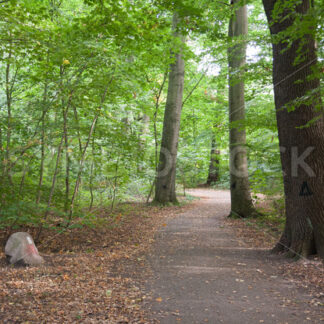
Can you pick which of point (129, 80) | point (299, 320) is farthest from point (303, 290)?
point (129, 80)

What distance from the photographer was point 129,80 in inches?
264

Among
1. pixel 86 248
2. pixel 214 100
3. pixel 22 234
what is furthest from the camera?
pixel 214 100

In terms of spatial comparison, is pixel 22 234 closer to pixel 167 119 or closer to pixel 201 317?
pixel 201 317


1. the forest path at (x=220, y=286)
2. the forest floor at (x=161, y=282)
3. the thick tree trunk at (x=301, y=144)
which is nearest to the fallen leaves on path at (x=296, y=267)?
the forest floor at (x=161, y=282)

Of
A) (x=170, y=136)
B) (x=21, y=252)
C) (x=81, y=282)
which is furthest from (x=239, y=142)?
(x=21, y=252)

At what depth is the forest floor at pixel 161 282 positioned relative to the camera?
3.42 metres

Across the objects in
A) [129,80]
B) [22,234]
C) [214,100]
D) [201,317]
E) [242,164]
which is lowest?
[201,317]

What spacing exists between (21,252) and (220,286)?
337 centimetres

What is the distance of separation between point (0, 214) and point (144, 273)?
2899 millimetres

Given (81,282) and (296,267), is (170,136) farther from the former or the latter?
(81,282)

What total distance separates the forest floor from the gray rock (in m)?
0.17

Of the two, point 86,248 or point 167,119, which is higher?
point 167,119

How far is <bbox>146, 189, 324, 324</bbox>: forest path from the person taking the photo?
3432 mm

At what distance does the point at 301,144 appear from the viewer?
516 centimetres
